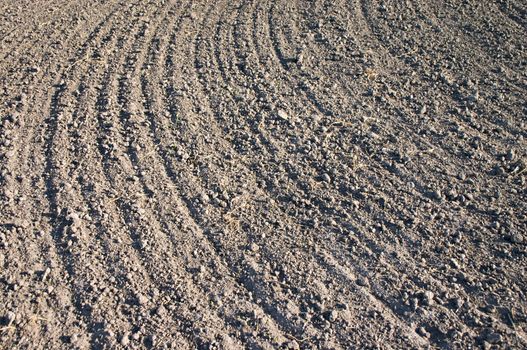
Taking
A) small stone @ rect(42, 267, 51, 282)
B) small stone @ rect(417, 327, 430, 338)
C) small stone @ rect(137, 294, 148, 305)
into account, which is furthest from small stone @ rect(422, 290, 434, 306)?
small stone @ rect(42, 267, 51, 282)

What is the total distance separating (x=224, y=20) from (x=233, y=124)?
8.20 ft

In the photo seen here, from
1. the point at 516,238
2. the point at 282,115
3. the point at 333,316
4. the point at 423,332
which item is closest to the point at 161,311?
the point at 333,316

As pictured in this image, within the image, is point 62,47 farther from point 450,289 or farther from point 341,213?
point 450,289

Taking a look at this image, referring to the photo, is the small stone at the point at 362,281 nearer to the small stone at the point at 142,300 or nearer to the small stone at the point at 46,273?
the small stone at the point at 142,300

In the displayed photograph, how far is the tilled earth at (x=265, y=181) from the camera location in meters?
3.79

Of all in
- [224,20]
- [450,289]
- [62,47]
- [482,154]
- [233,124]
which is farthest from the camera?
[224,20]

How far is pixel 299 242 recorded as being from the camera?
4.29 m

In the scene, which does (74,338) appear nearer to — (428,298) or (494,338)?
(428,298)

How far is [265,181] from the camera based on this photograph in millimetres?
4863

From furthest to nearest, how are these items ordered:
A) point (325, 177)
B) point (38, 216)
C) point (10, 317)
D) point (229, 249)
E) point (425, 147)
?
point (425, 147), point (325, 177), point (38, 216), point (229, 249), point (10, 317)

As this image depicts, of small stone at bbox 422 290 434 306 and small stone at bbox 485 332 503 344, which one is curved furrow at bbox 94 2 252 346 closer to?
small stone at bbox 422 290 434 306

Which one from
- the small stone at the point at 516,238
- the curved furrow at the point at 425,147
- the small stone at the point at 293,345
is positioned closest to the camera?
the small stone at the point at 293,345

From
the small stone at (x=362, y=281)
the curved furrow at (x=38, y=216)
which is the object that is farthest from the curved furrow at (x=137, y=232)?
the small stone at (x=362, y=281)

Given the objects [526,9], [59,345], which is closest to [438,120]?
[526,9]
